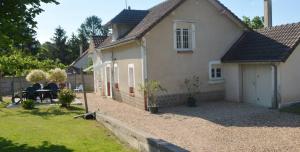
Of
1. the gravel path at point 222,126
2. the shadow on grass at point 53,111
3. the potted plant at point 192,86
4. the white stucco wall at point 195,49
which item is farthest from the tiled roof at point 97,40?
the potted plant at point 192,86

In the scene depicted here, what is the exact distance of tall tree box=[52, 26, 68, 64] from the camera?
70.7 metres

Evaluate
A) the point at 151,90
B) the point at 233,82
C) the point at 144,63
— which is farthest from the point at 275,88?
the point at 144,63

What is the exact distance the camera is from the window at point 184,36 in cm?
1972

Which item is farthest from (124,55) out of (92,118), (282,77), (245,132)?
(245,132)

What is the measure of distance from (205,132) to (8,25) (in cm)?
751

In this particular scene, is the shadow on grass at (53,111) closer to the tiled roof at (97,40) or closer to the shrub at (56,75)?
the shrub at (56,75)

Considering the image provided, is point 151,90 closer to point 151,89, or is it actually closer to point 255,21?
point 151,89

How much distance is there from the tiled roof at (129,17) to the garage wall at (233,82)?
6.97 m

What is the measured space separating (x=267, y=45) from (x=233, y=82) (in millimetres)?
3021

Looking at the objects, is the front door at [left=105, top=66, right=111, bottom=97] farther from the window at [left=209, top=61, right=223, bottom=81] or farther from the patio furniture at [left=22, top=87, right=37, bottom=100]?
the window at [left=209, top=61, right=223, bottom=81]

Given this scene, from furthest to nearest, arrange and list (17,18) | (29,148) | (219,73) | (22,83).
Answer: (22,83)
(219,73)
(29,148)
(17,18)

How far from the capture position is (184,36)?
20.1 meters

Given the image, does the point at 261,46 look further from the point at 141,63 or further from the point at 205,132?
the point at 205,132

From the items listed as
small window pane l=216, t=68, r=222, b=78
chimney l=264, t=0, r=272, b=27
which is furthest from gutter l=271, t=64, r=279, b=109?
chimney l=264, t=0, r=272, b=27
